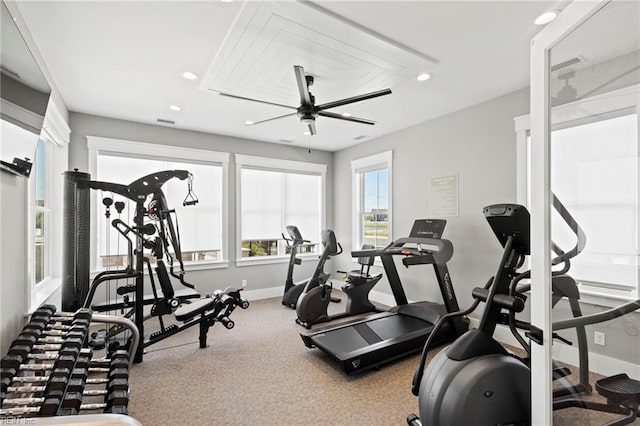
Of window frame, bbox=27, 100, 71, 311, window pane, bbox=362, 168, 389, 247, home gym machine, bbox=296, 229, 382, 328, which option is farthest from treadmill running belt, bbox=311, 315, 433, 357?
window frame, bbox=27, 100, 71, 311

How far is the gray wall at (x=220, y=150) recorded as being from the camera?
4.07 meters

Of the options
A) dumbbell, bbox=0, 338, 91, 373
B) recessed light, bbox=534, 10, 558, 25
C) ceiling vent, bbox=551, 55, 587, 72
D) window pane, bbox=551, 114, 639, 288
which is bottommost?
dumbbell, bbox=0, 338, 91, 373

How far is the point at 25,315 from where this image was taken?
1965 millimetres

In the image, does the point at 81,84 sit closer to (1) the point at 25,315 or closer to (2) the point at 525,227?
(1) the point at 25,315

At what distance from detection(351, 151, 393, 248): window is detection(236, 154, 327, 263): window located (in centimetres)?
81

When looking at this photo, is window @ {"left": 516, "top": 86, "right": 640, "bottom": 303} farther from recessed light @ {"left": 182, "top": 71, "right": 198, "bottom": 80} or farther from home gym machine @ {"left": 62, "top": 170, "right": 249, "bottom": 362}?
home gym machine @ {"left": 62, "top": 170, "right": 249, "bottom": 362}

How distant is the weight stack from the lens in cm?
267

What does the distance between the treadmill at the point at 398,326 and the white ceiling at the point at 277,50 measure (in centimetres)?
181

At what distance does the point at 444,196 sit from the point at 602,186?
9.72ft

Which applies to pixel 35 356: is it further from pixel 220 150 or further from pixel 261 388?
pixel 220 150

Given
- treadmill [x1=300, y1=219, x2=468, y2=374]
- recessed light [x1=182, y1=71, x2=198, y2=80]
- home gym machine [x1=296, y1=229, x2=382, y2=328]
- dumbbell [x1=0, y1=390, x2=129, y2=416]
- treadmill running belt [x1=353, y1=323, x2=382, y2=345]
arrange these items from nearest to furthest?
dumbbell [x1=0, y1=390, x2=129, y2=416]
treadmill [x1=300, y1=219, x2=468, y2=374]
recessed light [x1=182, y1=71, x2=198, y2=80]
treadmill running belt [x1=353, y1=323, x2=382, y2=345]
home gym machine [x1=296, y1=229, x2=382, y2=328]

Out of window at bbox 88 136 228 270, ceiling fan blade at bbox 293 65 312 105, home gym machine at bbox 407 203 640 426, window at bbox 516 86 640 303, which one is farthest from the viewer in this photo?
window at bbox 88 136 228 270

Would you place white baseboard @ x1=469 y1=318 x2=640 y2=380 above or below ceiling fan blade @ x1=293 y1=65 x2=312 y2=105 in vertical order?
below

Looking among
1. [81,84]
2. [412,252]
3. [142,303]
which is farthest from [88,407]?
[81,84]
